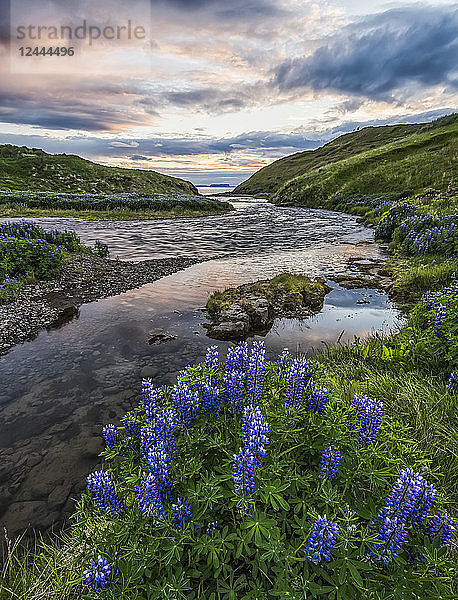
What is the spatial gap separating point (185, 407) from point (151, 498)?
0.87 meters

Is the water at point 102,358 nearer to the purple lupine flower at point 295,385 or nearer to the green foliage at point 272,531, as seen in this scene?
the green foliage at point 272,531

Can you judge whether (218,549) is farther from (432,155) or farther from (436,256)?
(432,155)

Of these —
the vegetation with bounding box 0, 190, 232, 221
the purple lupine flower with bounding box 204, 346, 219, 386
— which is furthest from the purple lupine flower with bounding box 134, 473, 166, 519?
the vegetation with bounding box 0, 190, 232, 221

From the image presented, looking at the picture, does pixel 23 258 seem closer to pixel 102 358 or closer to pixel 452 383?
pixel 102 358

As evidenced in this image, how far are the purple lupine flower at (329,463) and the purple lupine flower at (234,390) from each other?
94 centimetres

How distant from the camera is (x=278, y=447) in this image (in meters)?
2.98

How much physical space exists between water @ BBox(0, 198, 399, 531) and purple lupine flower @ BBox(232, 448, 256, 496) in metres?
3.23

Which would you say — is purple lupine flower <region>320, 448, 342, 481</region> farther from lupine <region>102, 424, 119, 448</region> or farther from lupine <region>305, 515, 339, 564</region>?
lupine <region>102, 424, 119, 448</region>

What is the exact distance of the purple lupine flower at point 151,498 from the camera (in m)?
2.57

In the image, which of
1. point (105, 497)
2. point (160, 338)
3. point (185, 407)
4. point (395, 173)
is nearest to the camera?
point (105, 497)

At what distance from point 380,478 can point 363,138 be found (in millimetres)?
126965

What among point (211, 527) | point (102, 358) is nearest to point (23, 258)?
point (102, 358)

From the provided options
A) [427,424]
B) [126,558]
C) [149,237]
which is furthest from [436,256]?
[149,237]

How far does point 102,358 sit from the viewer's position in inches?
317
